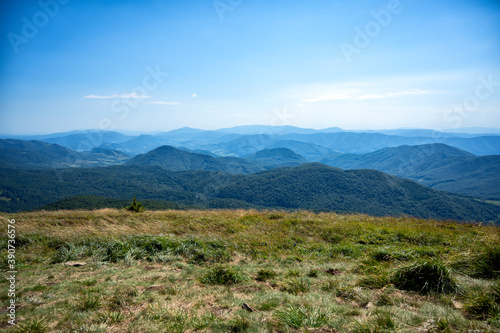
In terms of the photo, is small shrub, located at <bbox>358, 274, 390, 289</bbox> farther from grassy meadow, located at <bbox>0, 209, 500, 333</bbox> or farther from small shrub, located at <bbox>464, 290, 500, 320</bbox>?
small shrub, located at <bbox>464, 290, 500, 320</bbox>

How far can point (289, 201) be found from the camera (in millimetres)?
177625

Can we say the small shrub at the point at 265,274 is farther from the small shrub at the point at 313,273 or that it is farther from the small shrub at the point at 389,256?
the small shrub at the point at 389,256

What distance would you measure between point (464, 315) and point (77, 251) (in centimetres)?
1064

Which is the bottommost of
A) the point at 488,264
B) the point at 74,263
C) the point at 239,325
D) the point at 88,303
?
the point at 74,263

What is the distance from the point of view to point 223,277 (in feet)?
19.2

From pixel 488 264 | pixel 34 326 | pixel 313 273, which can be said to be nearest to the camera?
pixel 34 326

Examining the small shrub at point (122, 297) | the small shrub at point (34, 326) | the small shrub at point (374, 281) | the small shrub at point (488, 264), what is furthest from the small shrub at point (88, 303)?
the small shrub at point (488, 264)

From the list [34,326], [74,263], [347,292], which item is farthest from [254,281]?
[74,263]

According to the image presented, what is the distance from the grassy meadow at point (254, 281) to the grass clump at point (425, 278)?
0.07 feet

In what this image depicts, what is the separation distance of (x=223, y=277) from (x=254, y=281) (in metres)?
0.81

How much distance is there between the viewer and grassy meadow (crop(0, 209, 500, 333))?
3.73 metres

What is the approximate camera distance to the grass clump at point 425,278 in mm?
4582

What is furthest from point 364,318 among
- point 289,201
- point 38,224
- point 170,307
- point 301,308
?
point 289,201

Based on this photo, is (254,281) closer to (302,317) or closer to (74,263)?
(302,317)
